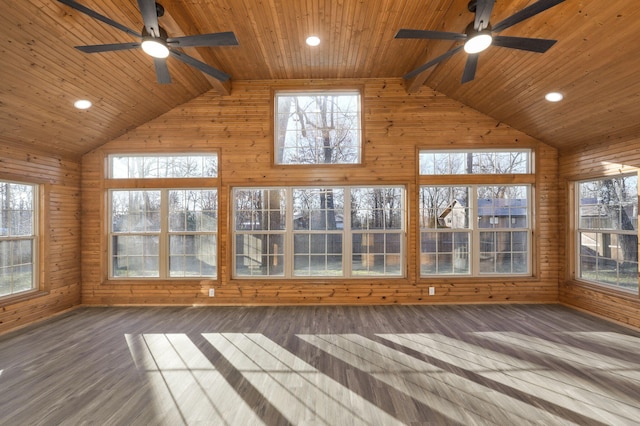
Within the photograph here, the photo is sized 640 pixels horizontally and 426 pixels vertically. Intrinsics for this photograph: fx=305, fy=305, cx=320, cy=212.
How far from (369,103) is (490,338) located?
394cm

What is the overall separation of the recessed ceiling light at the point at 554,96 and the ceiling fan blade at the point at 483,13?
2059 millimetres

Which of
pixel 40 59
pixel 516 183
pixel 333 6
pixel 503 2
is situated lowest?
pixel 516 183

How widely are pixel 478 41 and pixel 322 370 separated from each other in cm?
340

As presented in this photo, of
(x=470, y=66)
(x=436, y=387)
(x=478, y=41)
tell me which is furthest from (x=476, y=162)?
(x=436, y=387)

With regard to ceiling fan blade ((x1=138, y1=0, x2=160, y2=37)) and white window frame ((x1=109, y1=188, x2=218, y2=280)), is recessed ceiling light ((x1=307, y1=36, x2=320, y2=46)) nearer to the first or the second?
ceiling fan blade ((x1=138, y1=0, x2=160, y2=37))

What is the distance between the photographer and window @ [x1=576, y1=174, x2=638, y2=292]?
4273 millimetres

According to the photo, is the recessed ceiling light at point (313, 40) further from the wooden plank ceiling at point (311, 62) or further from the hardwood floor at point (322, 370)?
the hardwood floor at point (322, 370)

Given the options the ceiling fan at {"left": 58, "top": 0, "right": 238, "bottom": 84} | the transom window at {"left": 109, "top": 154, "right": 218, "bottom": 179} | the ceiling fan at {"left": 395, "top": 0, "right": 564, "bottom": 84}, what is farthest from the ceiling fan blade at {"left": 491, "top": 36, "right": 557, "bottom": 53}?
the transom window at {"left": 109, "top": 154, "right": 218, "bottom": 179}

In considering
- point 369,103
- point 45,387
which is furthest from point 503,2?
point 45,387

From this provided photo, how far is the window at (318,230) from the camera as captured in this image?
529cm

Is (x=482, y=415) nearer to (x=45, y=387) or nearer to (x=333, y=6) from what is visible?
(x=45, y=387)

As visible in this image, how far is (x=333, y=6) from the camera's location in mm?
3365

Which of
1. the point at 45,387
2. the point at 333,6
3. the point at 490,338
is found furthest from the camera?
the point at 490,338

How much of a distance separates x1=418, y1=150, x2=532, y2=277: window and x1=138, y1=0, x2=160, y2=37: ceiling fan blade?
4214 millimetres
